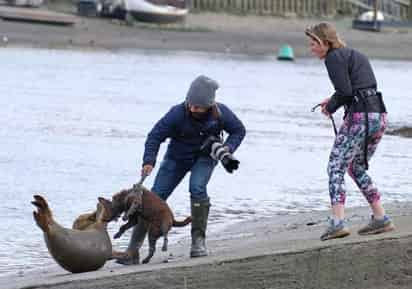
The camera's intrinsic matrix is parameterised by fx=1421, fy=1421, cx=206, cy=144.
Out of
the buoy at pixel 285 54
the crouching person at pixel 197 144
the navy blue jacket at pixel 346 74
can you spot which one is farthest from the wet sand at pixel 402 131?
the buoy at pixel 285 54

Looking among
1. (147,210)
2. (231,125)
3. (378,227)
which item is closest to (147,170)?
(147,210)

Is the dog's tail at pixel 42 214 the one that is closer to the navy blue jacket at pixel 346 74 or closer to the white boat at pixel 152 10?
the navy blue jacket at pixel 346 74

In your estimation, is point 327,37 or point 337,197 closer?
point 327,37

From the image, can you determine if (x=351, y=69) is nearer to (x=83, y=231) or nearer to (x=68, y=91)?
(x=83, y=231)

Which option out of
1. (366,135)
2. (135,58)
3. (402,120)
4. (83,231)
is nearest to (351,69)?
(366,135)

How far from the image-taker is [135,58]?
40.7 meters

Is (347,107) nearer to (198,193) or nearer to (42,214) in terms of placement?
(198,193)

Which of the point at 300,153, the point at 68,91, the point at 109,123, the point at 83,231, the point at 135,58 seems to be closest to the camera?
the point at 83,231

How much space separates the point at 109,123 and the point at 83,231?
47.0 ft

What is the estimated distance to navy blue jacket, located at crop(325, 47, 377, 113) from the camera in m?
9.19

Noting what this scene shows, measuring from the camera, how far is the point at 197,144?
9.34 m

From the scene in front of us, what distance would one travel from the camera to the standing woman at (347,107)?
922 centimetres

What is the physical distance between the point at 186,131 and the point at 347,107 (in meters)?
1.07

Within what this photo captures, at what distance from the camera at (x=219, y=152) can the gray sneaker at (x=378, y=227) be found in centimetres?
106
